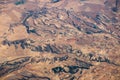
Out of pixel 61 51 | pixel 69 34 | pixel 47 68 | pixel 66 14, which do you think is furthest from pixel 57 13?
pixel 47 68

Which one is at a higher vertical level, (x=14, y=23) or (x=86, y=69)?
(x=14, y=23)

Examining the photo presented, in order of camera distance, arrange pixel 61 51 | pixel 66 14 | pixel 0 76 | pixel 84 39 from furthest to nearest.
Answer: pixel 66 14
pixel 84 39
pixel 61 51
pixel 0 76

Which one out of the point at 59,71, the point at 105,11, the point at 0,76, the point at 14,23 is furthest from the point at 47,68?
the point at 105,11

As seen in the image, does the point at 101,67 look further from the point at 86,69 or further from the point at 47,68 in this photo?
the point at 47,68

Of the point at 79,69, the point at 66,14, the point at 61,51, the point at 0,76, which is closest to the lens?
the point at 0,76

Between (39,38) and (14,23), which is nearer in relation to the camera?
(39,38)

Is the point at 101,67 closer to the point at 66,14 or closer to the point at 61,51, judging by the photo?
the point at 61,51
